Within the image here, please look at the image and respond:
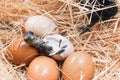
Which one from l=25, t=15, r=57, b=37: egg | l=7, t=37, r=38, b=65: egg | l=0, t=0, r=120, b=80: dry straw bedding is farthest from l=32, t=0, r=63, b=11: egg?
l=7, t=37, r=38, b=65: egg

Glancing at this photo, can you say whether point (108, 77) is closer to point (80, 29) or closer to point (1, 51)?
point (80, 29)

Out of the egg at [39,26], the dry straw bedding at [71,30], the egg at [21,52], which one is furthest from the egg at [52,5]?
the egg at [21,52]

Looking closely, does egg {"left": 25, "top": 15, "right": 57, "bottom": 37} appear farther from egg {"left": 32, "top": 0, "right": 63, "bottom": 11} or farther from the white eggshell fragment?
egg {"left": 32, "top": 0, "right": 63, "bottom": 11}

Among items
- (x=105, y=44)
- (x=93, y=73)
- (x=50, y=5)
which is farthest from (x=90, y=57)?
(x=50, y=5)

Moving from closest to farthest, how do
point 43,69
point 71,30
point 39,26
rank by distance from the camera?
point 43,69 → point 39,26 → point 71,30

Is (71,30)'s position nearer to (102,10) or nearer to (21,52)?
(102,10)

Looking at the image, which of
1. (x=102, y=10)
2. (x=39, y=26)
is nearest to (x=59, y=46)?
(x=39, y=26)

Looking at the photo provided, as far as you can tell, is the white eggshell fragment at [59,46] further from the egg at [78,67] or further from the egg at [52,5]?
the egg at [52,5]
